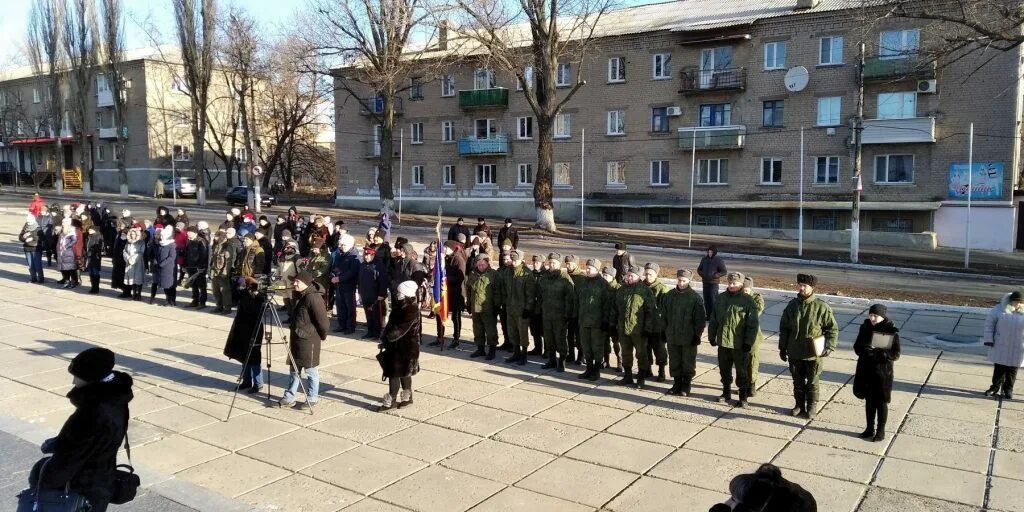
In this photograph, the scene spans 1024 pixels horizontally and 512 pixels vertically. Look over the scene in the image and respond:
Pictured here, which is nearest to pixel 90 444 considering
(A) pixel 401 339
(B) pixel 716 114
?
(A) pixel 401 339

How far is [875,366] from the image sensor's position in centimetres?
791

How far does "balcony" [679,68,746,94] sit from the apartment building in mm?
72

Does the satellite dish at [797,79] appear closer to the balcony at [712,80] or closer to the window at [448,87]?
the balcony at [712,80]

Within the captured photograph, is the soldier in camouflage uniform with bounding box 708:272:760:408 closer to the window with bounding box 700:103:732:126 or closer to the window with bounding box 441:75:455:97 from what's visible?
the window with bounding box 700:103:732:126

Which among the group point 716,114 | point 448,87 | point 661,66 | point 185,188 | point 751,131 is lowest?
point 185,188

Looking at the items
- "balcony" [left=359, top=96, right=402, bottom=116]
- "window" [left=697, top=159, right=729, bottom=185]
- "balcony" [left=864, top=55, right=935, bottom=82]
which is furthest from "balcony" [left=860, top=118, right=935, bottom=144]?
"balcony" [left=359, top=96, right=402, bottom=116]

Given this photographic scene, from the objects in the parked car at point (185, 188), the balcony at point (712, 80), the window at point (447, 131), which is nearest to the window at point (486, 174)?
the window at point (447, 131)

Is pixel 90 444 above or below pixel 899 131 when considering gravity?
below

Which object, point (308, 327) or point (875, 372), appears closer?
point (875, 372)

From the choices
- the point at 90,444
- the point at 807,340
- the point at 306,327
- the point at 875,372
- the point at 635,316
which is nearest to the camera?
the point at 90,444

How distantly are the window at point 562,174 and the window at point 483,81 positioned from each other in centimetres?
642

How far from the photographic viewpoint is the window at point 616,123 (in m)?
41.1

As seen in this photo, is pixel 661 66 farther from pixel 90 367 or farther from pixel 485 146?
pixel 90 367

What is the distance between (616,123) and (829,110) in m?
10.8
